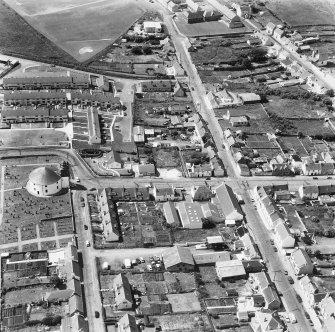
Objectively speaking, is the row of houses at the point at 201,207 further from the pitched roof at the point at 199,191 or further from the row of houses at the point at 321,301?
the row of houses at the point at 321,301

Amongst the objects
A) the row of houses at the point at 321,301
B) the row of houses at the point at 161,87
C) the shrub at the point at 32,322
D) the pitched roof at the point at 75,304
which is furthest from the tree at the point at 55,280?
the row of houses at the point at 161,87

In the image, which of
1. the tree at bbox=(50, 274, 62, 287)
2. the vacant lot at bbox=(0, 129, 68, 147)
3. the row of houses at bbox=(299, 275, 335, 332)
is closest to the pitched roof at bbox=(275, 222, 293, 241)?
the row of houses at bbox=(299, 275, 335, 332)

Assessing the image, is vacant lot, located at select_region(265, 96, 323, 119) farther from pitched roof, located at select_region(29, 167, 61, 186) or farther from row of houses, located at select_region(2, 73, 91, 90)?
pitched roof, located at select_region(29, 167, 61, 186)

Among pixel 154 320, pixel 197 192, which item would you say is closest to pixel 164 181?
pixel 197 192

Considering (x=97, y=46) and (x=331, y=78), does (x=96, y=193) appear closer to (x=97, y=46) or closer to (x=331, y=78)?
(x=97, y=46)

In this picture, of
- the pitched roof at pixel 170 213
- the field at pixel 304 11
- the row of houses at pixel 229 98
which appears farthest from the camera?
the field at pixel 304 11

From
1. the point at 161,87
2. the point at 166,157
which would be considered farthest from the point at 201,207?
the point at 161,87
